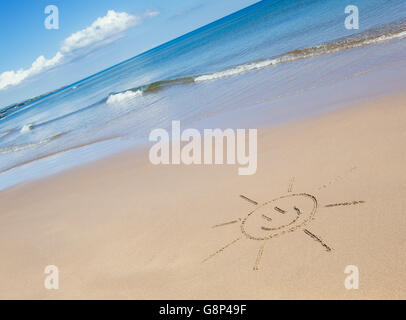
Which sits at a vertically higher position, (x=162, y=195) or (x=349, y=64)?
(x=349, y=64)

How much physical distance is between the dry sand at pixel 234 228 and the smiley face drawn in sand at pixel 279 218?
6 centimetres

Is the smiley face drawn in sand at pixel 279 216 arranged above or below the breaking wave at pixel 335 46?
below

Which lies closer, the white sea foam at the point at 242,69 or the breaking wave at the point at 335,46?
the breaking wave at the point at 335,46

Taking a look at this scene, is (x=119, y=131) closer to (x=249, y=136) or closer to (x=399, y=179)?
(x=249, y=136)

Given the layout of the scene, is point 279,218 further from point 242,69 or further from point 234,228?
point 242,69

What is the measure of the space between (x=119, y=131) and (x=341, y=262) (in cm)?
1180

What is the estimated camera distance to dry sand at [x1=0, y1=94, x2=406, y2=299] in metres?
3.26

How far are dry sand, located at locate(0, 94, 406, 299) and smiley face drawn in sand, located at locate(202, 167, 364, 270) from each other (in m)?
0.06

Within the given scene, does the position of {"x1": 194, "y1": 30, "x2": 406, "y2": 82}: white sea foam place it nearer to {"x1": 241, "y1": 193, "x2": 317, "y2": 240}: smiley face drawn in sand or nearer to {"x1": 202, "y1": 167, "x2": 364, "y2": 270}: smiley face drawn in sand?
{"x1": 202, "y1": 167, "x2": 364, "y2": 270}: smiley face drawn in sand

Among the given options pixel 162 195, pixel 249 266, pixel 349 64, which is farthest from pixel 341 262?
pixel 349 64

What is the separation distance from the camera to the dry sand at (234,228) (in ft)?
10.7

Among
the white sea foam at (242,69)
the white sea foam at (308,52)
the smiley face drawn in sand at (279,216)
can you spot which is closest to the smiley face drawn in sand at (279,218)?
the smiley face drawn in sand at (279,216)

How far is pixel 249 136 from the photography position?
24.7 feet

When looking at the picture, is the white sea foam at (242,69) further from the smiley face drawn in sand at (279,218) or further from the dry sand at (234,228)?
the smiley face drawn in sand at (279,218)
